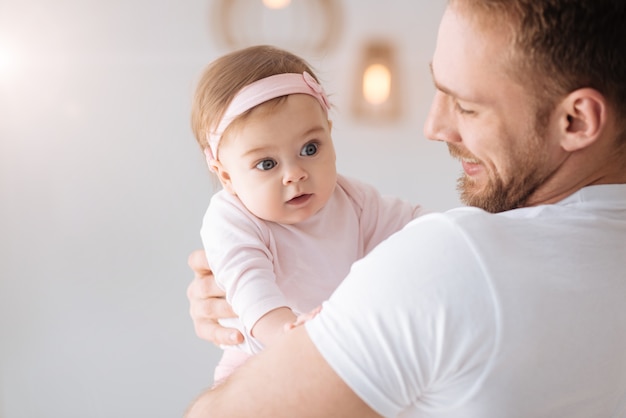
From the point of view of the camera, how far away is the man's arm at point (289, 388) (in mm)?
860

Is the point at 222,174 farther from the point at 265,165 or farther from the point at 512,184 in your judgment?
the point at 512,184

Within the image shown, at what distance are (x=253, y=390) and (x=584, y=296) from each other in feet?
1.34

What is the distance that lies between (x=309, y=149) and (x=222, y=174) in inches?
6.7

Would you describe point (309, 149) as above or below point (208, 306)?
above

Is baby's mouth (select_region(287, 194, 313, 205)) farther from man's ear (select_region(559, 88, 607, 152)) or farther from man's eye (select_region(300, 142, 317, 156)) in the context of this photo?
man's ear (select_region(559, 88, 607, 152))

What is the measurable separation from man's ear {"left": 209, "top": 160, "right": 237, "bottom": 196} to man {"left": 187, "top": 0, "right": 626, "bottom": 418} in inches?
18.9

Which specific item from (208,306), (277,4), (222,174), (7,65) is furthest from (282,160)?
(7,65)

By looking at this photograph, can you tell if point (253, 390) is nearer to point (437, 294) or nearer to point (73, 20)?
point (437, 294)

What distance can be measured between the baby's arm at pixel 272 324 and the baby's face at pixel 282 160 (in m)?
0.19

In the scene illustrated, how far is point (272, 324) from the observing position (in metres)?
1.20

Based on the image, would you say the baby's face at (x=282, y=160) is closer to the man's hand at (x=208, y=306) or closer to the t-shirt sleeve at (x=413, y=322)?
the man's hand at (x=208, y=306)

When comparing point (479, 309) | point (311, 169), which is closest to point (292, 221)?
point (311, 169)

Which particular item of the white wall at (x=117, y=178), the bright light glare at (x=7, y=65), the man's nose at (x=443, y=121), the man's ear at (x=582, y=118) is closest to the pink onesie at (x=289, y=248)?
the man's nose at (x=443, y=121)

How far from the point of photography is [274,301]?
→ 122 cm
